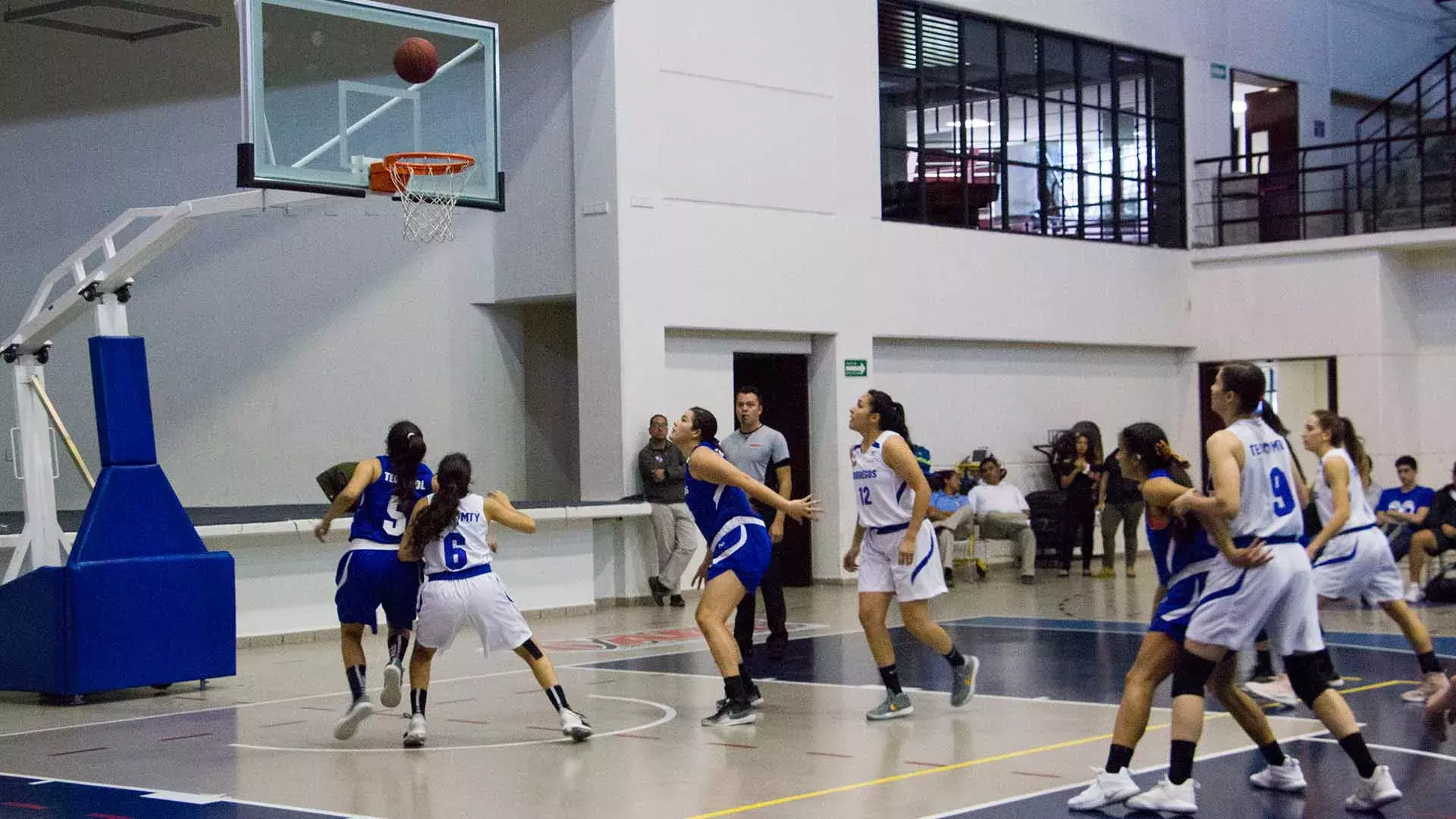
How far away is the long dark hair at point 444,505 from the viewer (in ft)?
28.7

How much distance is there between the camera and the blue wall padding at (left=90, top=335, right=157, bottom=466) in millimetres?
11312

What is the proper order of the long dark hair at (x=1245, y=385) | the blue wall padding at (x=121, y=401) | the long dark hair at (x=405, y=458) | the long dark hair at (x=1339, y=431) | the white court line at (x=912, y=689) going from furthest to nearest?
the blue wall padding at (x=121, y=401)
the long dark hair at (x=1339, y=431)
the white court line at (x=912, y=689)
the long dark hair at (x=405, y=458)
the long dark hair at (x=1245, y=385)

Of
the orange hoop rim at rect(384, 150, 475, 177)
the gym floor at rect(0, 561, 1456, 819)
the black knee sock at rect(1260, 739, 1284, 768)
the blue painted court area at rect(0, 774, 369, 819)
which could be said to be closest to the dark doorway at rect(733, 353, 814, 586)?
the gym floor at rect(0, 561, 1456, 819)

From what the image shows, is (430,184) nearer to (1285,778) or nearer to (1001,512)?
(1285,778)

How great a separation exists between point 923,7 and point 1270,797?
1491 centimetres

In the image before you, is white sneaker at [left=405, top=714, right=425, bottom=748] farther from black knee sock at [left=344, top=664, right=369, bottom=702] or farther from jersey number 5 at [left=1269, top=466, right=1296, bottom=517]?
jersey number 5 at [left=1269, top=466, right=1296, bottom=517]

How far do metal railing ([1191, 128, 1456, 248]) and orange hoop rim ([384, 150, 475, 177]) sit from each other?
1415cm

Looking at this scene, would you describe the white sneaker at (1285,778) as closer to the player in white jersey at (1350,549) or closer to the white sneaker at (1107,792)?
the white sneaker at (1107,792)

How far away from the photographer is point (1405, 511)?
668 inches

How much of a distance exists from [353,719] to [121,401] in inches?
141

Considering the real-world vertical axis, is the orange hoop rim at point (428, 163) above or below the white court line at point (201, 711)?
above

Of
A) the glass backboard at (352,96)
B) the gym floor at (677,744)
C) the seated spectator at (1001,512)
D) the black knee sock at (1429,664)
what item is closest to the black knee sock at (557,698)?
the gym floor at (677,744)

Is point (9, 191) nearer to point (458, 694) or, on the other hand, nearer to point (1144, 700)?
point (458, 694)

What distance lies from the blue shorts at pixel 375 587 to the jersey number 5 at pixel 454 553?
1.70 feet
